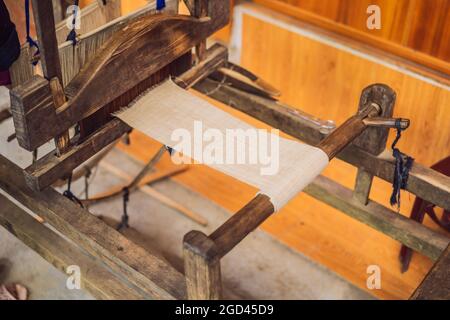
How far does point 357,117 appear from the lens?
2.92 metres

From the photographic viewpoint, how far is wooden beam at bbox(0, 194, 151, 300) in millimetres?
2734

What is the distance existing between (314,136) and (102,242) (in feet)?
3.46

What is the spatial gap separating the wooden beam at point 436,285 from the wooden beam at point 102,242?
0.78 metres

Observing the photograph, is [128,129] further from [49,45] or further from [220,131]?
[49,45]

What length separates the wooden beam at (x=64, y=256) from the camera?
273 centimetres

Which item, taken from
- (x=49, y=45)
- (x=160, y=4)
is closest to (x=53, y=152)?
(x=49, y=45)

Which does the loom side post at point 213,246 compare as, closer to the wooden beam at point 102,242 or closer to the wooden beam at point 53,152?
the wooden beam at point 102,242

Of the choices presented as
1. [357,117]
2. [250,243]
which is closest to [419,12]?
[357,117]

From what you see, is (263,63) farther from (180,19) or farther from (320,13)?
(180,19)

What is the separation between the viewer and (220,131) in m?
2.89

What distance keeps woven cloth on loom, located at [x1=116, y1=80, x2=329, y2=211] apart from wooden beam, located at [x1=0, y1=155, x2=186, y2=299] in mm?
412

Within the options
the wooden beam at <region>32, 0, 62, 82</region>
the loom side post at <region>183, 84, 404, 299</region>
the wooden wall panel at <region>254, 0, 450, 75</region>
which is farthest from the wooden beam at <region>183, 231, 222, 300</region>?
the wooden wall panel at <region>254, 0, 450, 75</region>

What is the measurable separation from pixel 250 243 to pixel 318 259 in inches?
18.0

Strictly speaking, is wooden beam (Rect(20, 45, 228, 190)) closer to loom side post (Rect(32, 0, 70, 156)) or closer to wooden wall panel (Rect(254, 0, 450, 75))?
loom side post (Rect(32, 0, 70, 156))
